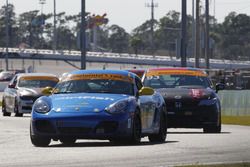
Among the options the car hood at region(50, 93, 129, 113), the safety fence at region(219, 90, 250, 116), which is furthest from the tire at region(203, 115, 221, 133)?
the safety fence at region(219, 90, 250, 116)

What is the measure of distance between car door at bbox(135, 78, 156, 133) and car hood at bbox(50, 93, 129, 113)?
810 millimetres

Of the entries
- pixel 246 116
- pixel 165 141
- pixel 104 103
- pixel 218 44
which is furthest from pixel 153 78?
pixel 218 44

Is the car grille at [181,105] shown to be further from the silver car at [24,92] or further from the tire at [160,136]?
the silver car at [24,92]

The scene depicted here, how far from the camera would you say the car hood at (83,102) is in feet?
58.3

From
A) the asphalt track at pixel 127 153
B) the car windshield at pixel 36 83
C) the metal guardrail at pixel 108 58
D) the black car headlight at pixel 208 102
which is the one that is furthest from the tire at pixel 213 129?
the metal guardrail at pixel 108 58

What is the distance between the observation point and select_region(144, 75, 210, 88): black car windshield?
25.2m

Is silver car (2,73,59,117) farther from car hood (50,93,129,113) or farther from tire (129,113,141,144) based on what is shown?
car hood (50,93,129,113)

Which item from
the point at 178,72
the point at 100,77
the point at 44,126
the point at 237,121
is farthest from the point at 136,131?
the point at 237,121

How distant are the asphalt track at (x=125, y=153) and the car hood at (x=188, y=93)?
4.54 m

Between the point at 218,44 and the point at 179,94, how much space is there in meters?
158

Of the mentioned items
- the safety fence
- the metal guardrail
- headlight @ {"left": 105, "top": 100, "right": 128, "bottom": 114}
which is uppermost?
headlight @ {"left": 105, "top": 100, "right": 128, "bottom": 114}

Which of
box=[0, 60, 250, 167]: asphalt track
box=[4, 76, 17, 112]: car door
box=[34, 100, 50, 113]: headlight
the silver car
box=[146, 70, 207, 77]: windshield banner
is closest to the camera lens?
box=[0, 60, 250, 167]: asphalt track

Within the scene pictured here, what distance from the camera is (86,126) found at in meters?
17.7

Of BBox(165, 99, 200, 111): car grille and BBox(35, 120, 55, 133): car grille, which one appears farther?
BBox(165, 99, 200, 111): car grille
